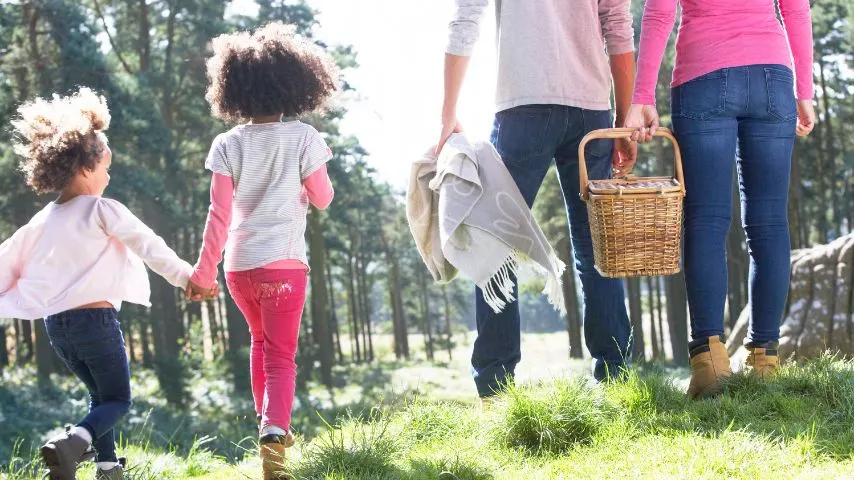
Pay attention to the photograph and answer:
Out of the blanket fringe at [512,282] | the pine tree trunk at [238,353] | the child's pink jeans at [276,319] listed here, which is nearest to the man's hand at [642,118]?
the blanket fringe at [512,282]

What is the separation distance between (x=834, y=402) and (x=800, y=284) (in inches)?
178

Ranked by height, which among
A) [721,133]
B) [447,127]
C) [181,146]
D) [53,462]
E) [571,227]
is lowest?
[53,462]

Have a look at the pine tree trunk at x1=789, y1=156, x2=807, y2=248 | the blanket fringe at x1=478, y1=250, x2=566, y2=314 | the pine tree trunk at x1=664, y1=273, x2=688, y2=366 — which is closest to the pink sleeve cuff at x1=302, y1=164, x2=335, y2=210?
the blanket fringe at x1=478, y1=250, x2=566, y2=314

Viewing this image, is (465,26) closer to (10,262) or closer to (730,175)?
(730,175)

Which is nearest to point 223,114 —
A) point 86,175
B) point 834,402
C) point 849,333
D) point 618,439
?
point 86,175

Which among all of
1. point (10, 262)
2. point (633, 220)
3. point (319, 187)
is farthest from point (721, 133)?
point (10, 262)

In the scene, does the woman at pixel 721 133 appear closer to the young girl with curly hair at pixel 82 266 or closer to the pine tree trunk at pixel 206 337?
the young girl with curly hair at pixel 82 266

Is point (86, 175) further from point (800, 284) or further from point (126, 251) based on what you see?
point (800, 284)

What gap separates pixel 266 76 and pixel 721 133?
6.31 ft

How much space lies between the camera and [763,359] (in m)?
3.62

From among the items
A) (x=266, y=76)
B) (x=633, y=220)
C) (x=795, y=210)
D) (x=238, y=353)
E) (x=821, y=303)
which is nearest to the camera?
(x=633, y=220)

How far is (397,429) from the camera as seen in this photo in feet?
12.0

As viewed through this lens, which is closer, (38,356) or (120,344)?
(120,344)

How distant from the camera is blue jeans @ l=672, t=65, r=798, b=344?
11.1 feet
